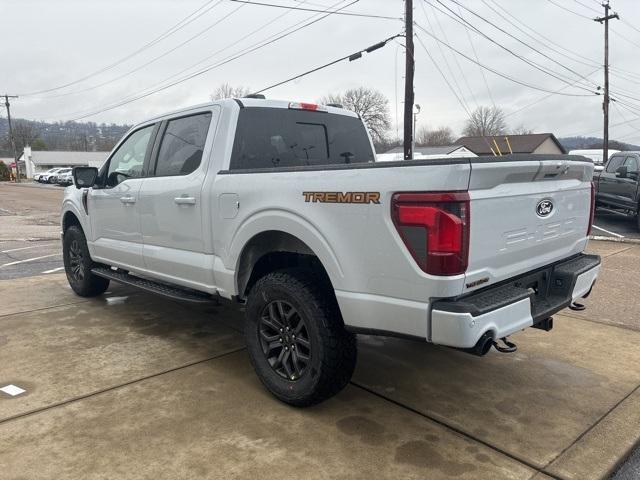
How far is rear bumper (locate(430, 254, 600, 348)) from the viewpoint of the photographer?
8.36ft

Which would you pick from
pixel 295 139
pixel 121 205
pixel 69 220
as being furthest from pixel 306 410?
pixel 69 220

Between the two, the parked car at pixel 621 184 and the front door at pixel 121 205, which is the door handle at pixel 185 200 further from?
the parked car at pixel 621 184

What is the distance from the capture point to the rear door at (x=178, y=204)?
13.1 feet

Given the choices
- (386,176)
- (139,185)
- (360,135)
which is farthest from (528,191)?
(139,185)

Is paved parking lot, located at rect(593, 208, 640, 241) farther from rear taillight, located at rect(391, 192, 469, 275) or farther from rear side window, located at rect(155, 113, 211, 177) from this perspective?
rear taillight, located at rect(391, 192, 469, 275)

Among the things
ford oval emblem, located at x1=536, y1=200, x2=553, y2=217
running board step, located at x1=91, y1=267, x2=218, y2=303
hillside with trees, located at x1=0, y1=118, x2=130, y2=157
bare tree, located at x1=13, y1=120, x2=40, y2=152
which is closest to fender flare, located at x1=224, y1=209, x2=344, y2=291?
running board step, located at x1=91, y1=267, x2=218, y2=303

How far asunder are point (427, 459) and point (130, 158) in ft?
12.6

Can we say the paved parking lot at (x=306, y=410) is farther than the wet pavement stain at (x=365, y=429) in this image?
No

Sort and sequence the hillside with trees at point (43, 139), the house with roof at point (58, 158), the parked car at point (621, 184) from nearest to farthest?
the parked car at point (621, 184), the hillside with trees at point (43, 139), the house with roof at point (58, 158)

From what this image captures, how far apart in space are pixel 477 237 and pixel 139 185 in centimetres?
316

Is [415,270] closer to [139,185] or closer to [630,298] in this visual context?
[139,185]

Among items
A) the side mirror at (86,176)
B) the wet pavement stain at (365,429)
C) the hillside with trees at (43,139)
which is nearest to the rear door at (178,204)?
the side mirror at (86,176)

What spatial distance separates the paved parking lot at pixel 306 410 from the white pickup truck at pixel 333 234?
394 millimetres

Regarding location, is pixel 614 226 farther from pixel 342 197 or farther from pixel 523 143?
pixel 523 143
